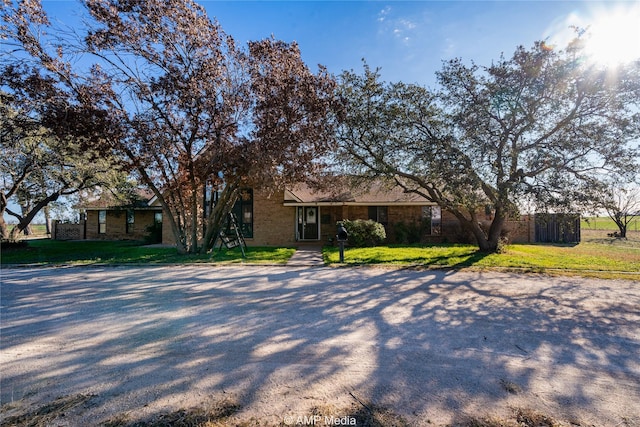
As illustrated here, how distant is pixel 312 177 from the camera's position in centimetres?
1370

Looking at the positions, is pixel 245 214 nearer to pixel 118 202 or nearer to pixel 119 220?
pixel 118 202

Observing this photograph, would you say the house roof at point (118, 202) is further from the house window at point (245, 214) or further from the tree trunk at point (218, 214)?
the tree trunk at point (218, 214)

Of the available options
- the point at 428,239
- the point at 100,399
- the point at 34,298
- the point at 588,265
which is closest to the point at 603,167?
the point at 588,265

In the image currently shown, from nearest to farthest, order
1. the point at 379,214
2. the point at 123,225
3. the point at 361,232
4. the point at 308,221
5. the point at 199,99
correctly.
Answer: the point at 199,99, the point at 361,232, the point at 308,221, the point at 379,214, the point at 123,225

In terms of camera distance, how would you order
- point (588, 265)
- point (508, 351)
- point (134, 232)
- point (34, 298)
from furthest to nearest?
point (134, 232)
point (588, 265)
point (34, 298)
point (508, 351)

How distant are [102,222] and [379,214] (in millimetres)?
20227

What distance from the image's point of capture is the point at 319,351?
369 cm

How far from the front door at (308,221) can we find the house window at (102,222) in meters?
15.4

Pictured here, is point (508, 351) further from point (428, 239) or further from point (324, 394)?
point (428, 239)

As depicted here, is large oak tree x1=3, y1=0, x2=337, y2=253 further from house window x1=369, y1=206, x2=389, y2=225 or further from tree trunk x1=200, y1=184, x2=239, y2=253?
house window x1=369, y1=206, x2=389, y2=225

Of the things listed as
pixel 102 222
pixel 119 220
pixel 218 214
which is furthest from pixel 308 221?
pixel 102 222

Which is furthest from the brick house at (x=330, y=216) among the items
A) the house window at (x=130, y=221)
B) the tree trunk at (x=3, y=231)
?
the tree trunk at (x=3, y=231)

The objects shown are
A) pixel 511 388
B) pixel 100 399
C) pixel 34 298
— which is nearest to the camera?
pixel 100 399

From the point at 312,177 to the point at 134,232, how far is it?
1631cm
